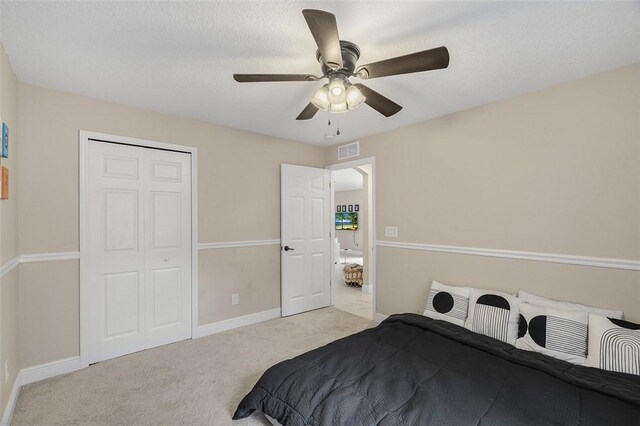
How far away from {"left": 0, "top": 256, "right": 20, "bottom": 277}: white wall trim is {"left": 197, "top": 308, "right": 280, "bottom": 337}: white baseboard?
1705 millimetres

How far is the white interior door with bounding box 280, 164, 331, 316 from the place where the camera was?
13.1ft

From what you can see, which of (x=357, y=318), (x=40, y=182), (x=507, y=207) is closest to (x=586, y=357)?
(x=507, y=207)

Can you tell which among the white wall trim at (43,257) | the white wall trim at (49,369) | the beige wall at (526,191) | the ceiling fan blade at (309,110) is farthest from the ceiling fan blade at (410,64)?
the white wall trim at (49,369)

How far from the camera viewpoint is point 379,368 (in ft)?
5.98

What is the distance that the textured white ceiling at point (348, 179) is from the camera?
7657 mm

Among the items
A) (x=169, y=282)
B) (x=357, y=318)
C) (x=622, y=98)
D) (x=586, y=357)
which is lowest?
(x=357, y=318)

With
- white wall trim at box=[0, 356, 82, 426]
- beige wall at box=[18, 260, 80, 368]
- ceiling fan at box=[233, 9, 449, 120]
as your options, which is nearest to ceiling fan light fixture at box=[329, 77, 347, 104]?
ceiling fan at box=[233, 9, 449, 120]

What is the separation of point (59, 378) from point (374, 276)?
3.19 m

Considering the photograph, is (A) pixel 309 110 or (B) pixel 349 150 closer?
(A) pixel 309 110

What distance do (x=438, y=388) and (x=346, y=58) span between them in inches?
77.1

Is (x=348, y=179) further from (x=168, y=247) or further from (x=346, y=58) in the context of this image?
(x=346, y=58)

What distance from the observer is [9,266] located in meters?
2.02

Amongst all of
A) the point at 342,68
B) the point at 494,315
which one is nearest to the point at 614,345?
the point at 494,315

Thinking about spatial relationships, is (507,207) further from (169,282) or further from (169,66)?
(169,282)
